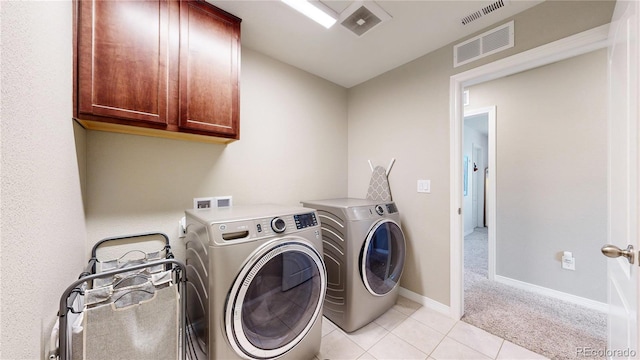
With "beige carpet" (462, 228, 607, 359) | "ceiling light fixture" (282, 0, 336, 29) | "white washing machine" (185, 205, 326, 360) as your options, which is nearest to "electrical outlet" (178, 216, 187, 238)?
"white washing machine" (185, 205, 326, 360)

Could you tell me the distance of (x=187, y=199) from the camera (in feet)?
5.65

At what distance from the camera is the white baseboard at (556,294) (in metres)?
2.08

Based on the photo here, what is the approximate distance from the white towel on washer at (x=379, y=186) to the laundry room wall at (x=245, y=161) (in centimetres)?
41

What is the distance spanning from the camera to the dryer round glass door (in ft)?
5.88

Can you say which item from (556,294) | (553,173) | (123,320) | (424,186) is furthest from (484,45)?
(123,320)

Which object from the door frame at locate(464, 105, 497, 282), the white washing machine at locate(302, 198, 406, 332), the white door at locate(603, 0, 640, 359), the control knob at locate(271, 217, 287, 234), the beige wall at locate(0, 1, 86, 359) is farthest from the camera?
the door frame at locate(464, 105, 497, 282)

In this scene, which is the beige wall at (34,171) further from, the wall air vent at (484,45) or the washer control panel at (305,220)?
the wall air vent at (484,45)

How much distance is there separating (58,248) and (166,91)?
3.03ft

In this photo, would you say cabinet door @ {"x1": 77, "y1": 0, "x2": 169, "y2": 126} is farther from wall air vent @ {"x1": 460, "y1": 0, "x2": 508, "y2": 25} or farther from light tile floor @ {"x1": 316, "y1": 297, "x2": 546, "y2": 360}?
wall air vent @ {"x1": 460, "y1": 0, "x2": 508, "y2": 25}

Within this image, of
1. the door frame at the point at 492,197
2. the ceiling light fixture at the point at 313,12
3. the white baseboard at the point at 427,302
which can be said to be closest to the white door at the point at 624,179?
the white baseboard at the point at 427,302

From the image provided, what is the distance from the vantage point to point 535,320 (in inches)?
75.7

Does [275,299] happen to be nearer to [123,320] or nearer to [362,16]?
[123,320]

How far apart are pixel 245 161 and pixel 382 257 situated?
149 centimetres

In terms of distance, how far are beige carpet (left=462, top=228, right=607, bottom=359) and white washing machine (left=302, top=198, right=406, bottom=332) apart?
2.58ft
